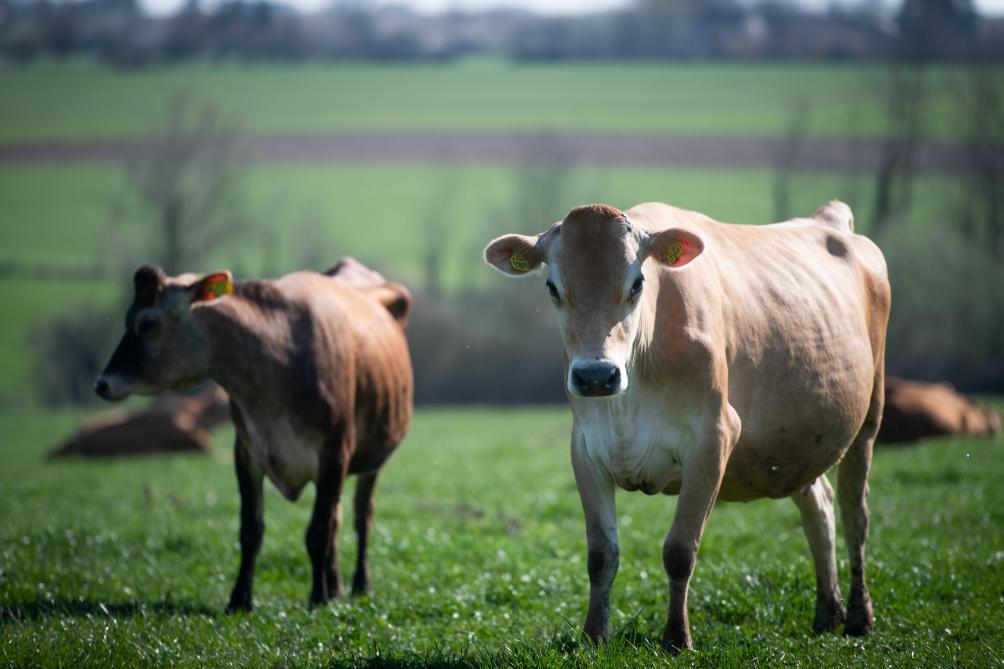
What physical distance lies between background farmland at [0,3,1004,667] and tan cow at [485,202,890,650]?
60cm

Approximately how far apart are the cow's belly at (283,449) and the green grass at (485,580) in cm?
98

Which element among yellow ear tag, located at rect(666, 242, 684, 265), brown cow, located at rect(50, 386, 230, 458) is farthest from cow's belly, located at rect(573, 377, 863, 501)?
brown cow, located at rect(50, 386, 230, 458)

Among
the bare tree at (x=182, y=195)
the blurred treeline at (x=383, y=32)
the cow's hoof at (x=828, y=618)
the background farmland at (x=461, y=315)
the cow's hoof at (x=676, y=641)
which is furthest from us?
the blurred treeline at (x=383, y=32)

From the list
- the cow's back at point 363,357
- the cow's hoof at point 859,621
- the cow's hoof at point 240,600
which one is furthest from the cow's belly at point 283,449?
Result: the cow's hoof at point 859,621

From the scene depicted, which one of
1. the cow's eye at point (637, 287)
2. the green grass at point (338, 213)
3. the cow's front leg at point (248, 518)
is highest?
the cow's eye at point (637, 287)

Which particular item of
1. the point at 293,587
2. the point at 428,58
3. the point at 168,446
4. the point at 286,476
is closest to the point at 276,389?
the point at 286,476

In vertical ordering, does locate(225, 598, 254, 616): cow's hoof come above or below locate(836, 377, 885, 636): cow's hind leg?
below

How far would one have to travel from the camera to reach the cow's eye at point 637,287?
19.0ft

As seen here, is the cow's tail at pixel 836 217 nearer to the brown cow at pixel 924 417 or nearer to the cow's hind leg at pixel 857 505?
the cow's hind leg at pixel 857 505

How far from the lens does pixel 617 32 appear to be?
83000mm

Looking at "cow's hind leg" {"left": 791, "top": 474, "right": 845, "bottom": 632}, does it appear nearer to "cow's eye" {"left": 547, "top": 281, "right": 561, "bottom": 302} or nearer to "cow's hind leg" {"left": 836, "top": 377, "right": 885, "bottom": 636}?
"cow's hind leg" {"left": 836, "top": 377, "right": 885, "bottom": 636}

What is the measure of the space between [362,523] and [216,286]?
233 cm

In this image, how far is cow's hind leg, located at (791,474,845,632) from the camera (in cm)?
698

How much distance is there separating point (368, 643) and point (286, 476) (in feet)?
5.97
